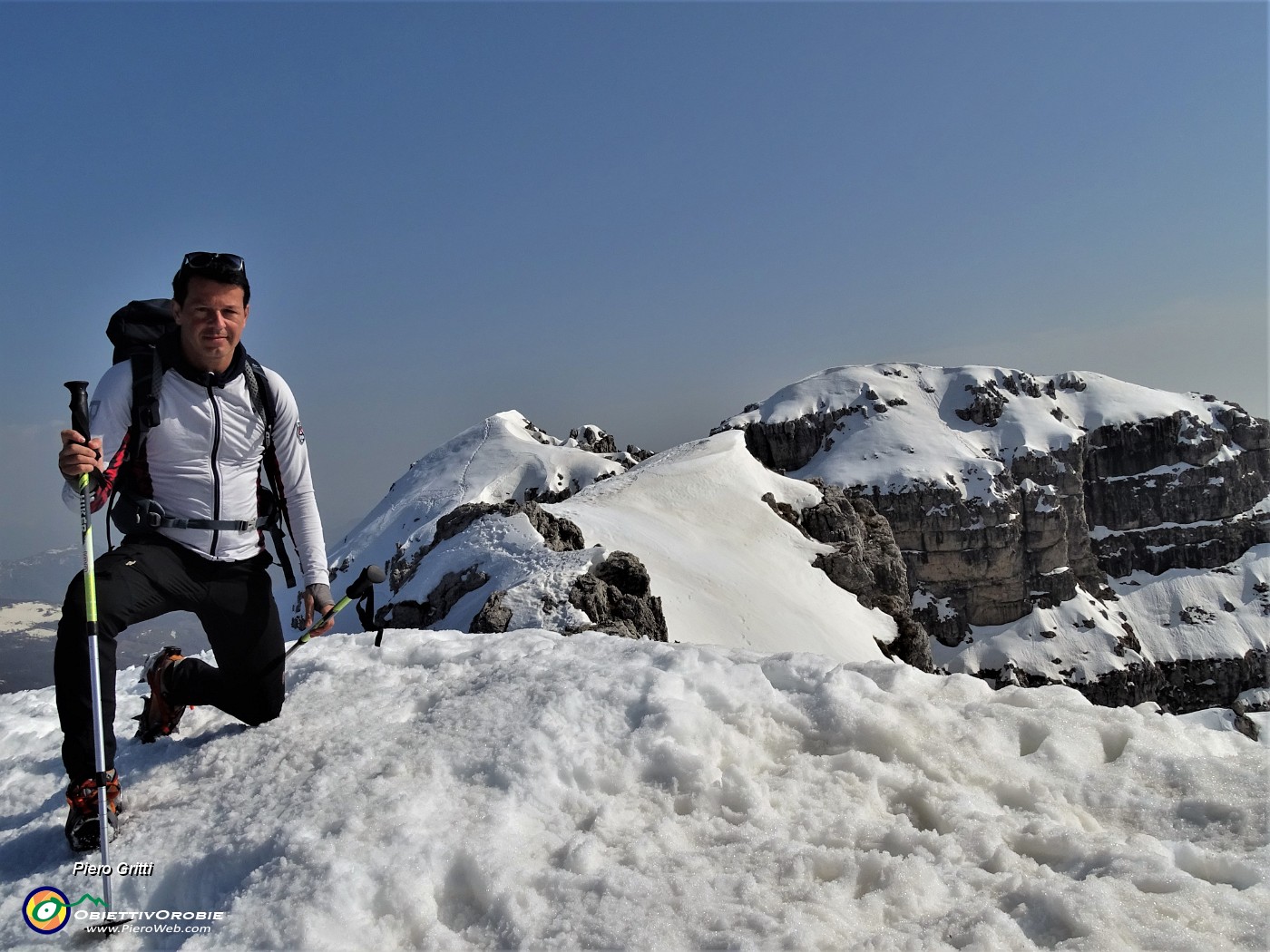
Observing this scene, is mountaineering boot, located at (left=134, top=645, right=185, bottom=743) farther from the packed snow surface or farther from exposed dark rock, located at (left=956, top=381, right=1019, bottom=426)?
exposed dark rock, located at (left=956, top=381, right=1019, bottom=426)

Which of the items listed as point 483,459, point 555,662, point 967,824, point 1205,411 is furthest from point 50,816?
point 1205,411

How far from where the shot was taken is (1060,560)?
118m

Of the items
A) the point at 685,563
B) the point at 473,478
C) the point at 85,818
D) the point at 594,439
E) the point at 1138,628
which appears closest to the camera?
the point at 85,818

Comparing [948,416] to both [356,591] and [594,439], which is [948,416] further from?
[356,591]

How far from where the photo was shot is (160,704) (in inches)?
239

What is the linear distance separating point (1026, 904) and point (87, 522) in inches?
219

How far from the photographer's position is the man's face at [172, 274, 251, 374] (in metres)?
5.40

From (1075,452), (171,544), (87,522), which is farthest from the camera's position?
(1075,452)

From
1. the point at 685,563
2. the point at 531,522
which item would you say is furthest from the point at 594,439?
the point at 531,522

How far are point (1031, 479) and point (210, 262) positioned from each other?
133 metres

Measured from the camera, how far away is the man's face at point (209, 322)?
5.40 meters

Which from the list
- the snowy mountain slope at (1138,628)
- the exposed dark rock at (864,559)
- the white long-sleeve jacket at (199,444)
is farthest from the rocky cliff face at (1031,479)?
the white long-sleeve jacket at (199,444)

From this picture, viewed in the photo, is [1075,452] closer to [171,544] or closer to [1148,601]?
[1148,601]

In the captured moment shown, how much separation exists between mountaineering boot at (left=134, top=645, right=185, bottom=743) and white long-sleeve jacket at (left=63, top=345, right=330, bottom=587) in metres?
1.16
